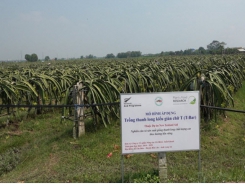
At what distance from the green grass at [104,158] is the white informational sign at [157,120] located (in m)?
0.52

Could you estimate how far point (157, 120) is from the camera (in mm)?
3215

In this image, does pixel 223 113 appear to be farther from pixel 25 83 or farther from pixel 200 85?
pixel 25 83

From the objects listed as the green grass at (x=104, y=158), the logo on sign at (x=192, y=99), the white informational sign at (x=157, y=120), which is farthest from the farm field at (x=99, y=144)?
the logo on sign at (x=192, y=99)

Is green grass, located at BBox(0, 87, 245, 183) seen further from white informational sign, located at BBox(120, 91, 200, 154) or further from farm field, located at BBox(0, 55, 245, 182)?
white informational sign, located at BBox(120, 91, 200, 154)

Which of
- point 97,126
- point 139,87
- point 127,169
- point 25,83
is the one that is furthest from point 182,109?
point 25,83

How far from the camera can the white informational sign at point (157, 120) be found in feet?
10.5

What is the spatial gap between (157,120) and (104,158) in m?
1.60

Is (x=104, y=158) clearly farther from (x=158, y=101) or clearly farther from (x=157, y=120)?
(x=158, y=101)

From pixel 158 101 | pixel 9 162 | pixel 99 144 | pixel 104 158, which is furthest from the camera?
pixel 99 144

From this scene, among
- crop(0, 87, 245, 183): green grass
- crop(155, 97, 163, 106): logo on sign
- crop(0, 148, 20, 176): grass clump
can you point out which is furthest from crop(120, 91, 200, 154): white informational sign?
crop(0, 148, 20, 176): grass clump

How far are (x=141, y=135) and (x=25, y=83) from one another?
15.4ft

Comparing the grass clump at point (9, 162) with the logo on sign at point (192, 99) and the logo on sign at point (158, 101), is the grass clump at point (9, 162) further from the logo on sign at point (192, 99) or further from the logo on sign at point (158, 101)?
the logo on sign at point (192, 99)

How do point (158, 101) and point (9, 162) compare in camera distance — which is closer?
point (158, 101)

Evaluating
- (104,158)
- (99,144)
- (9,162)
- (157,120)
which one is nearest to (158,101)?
(157,120)
